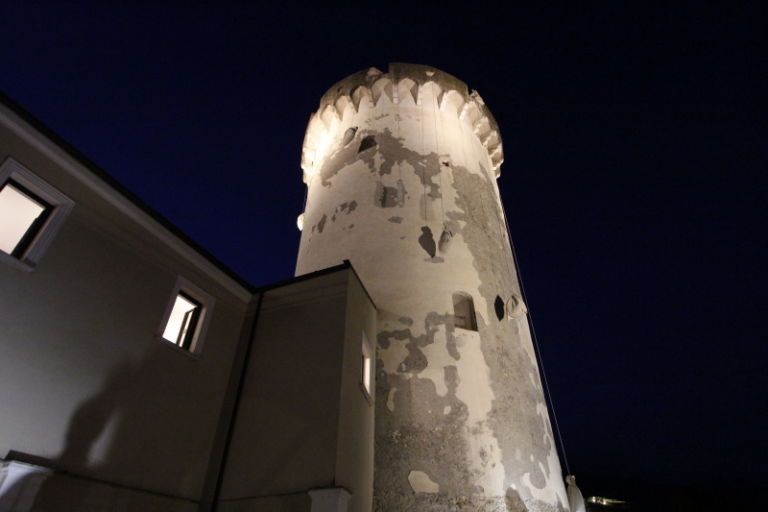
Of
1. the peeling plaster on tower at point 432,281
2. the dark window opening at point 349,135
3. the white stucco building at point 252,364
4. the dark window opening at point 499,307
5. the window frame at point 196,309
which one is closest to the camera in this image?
the white stucco building at point 252,364

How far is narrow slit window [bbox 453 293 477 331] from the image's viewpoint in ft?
33.3

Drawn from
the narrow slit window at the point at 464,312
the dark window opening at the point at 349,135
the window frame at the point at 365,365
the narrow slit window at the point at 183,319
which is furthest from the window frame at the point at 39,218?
the dark window opening at the point at 349,135

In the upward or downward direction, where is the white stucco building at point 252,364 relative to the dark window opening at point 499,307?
downward

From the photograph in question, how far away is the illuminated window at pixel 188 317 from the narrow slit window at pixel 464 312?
5050 mm

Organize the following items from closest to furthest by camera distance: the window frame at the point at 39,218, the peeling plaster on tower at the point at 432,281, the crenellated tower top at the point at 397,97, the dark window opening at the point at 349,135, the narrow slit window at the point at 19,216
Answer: the window frame at the point at 39,218, the narrow slit window at the point at 19,216, the peeling plaster on tower at the point at 432,281, the dark window opening at the point at 349,135, the crenellated tower top at the point at 397,97

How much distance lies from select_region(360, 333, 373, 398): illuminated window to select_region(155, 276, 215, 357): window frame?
281cm

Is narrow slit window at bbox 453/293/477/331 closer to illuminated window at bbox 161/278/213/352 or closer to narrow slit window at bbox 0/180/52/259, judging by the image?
illuminated window at bbox 161/278/213/352

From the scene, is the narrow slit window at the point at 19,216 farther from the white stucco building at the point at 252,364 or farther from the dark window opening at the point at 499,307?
the dark window opening at the point at 499,307

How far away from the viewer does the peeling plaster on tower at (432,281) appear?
8.15m

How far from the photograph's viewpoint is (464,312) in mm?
10484

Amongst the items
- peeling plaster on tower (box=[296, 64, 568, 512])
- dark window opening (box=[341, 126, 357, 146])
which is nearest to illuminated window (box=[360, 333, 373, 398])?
peeling plaster on tower (box=[296, 64, 568, 512])

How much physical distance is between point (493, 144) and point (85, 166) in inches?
552

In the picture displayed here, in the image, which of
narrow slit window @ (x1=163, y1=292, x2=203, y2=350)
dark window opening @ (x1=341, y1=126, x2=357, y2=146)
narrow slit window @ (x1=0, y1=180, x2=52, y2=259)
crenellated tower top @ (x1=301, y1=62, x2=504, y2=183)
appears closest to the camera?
narrow slit window @ (x1=0, y1=180, x2=52, y2=259)

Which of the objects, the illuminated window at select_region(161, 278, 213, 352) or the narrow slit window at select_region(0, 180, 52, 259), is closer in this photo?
the narrow slit window at select_region(0, 180, 52, 259)
